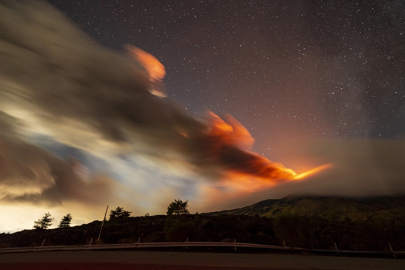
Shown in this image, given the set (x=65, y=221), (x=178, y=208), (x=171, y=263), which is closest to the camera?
(x=171, y=263)

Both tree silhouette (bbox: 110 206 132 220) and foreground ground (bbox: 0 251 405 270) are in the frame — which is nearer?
Answer: foreground ground (bbox: 0 251 405 270)

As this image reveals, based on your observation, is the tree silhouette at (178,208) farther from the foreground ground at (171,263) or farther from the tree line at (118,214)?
the foreground ground at (171,263)

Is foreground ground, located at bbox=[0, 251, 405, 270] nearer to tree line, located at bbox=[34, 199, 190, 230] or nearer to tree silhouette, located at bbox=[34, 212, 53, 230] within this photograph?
tree line, located at bbox=[34, 199, 190, 230]

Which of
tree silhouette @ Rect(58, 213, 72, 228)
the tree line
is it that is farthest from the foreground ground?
tree silhouette @ Rect(58, 213, 72, 228)

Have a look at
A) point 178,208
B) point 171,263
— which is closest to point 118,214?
point 178,208

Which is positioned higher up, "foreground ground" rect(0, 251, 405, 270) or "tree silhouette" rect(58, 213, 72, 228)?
"tree silhouette" rect(58, 213, 72, 228)

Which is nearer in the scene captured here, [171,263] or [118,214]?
[171,263]

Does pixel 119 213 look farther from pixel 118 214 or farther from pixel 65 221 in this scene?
pixel 65 221

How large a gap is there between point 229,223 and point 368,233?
71.7ft

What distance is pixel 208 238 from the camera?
97.5 ft

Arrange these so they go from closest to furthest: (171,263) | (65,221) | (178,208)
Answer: (171,263), (178,208), (65,221)

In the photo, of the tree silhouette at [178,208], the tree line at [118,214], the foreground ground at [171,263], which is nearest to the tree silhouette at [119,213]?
the tree line at [118,214]

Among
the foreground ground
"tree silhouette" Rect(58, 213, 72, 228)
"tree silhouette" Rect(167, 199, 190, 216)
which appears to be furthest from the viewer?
"tree silhouette" Rect(58, 213, 72, 228)

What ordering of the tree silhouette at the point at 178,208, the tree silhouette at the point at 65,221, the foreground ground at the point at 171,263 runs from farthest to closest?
the tree silhouette at the point at 65,221, the tree silhouette at the point at 178,208, the foreground ground at the point at 171,263
